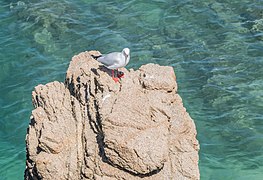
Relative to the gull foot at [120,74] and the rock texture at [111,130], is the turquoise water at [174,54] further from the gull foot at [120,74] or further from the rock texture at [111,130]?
the gull foot at [120,74]

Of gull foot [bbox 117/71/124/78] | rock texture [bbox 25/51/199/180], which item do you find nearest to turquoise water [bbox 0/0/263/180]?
rock texture [bbox 25/51/199/180]

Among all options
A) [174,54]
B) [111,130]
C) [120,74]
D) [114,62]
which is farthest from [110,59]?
[174,54]

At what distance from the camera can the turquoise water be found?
46.3 ft

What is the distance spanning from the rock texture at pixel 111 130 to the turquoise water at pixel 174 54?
5047 millimetres

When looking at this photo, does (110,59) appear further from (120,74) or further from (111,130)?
(111,130)

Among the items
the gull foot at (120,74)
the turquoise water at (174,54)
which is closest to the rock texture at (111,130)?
the gull foot at (120,74)

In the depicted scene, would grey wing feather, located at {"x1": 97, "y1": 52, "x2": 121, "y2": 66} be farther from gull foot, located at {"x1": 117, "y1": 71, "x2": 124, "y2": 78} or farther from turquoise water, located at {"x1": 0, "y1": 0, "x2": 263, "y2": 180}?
turquoise water, located at {"x1": 0, "y1": 0, "x2": 263, "y2": 180}

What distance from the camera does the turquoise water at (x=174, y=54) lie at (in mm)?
14125

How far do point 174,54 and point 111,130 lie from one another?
10.9 metres

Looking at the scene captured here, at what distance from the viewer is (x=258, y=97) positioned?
15.6m

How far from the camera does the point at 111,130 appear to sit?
7.39m

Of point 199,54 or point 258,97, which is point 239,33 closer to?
point 199,54

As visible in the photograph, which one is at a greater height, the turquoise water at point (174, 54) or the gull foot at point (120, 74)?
the gull foot at point (120, 74)

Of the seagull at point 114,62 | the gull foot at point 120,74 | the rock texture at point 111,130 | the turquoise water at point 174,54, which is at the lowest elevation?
the turquoise water at point 174,54
